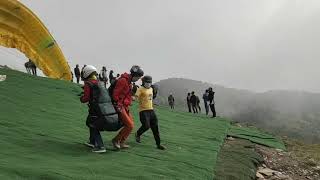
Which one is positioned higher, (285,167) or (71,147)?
(71,147)

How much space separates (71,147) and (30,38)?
47.8 ft

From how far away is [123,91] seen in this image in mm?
13484

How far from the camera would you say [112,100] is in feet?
43.4

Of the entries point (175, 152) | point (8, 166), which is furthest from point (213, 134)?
point (8, 166)

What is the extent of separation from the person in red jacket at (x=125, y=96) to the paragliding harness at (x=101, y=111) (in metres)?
0.40

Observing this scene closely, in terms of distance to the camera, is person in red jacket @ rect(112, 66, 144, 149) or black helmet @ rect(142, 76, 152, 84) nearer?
person in red jacket @ rect(112, 66, 144, 149)

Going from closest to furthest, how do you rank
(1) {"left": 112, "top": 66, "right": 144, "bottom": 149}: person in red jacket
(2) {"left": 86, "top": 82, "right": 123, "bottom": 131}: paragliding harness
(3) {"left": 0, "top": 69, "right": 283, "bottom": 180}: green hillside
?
(3) {"left": 0, "top": 69, "right": 283, "bottom": 180}: green hillside → (2) {"left": 86, "top": 82, "right": 123, "bottom": 131}: paragliding harness → (1) {"left": 112, "top": 66, "right": 144, "bottom": 149}: person in red jacket

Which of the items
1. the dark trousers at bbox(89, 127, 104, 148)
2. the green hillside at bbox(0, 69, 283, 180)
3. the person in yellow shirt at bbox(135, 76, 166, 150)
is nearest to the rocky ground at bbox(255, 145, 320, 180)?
the green hillside at bbox(0, 69, 283, 180)

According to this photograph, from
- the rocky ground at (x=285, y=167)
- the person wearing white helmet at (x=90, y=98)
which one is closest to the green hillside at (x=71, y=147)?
the person wearing white helmet at (x=90, y=98)

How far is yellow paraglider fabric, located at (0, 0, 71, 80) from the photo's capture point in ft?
83.0

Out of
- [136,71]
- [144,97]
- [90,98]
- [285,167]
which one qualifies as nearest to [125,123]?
[90,98]

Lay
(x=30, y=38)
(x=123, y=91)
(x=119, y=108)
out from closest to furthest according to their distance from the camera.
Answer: (x=119, y=108) < (x=123, y=91) < (x=30, y=38)

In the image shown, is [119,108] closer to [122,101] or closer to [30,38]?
[122,101]

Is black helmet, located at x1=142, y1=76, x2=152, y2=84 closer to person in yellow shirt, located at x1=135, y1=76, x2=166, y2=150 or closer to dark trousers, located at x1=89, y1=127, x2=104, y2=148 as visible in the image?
person in yellow shirt, located at x1=135, y1=76, x2=166, y2=150
